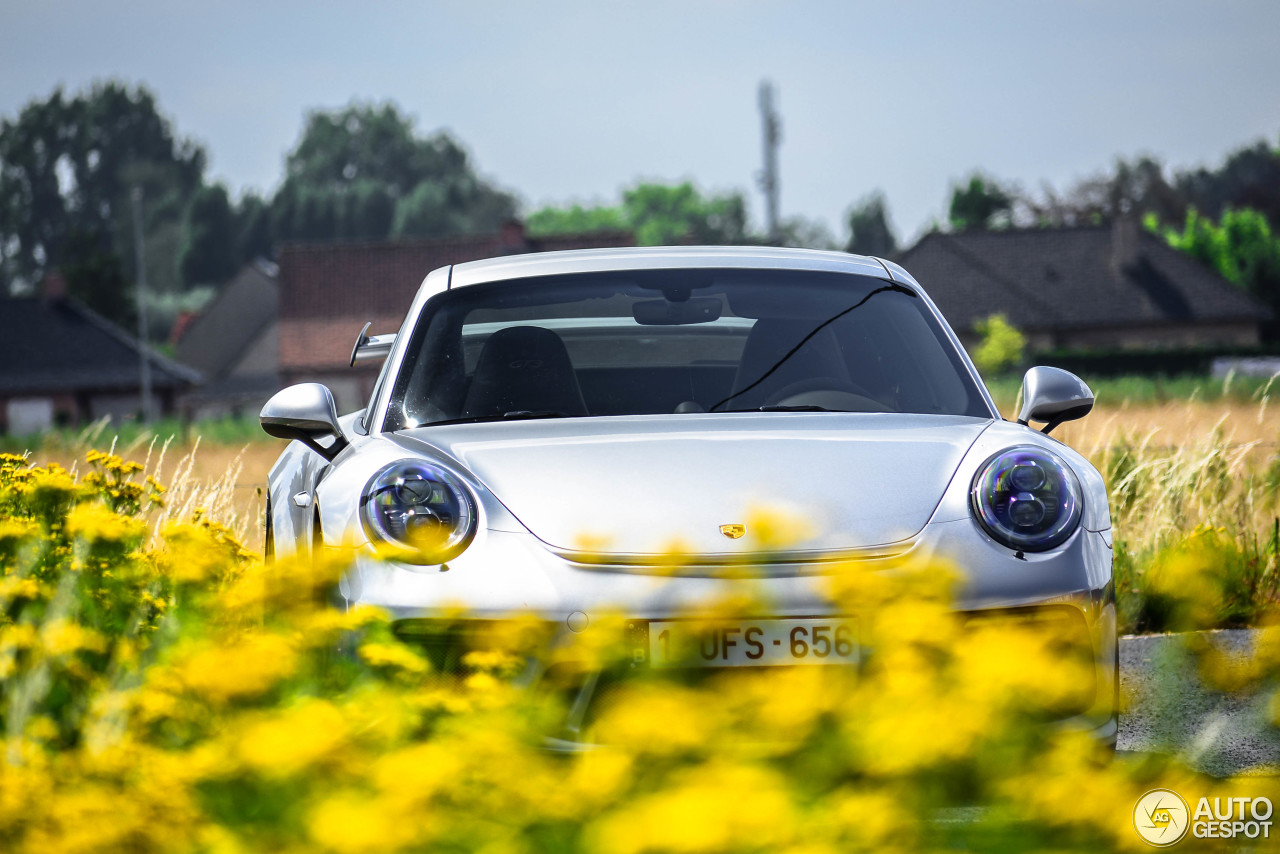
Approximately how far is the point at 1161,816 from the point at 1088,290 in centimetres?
6609

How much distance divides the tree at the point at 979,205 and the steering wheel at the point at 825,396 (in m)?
85.5

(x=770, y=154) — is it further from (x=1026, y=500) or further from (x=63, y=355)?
(x=63, y=355)

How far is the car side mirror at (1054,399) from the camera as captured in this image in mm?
3811

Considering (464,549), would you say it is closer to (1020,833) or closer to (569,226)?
(1020,833)

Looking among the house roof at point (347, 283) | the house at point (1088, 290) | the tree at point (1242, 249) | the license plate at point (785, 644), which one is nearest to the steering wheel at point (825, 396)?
the license plate at point (785, 644)

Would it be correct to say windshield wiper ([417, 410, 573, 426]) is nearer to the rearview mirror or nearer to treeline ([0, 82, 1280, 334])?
the rearview mirror

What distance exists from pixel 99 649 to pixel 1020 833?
4.51ft

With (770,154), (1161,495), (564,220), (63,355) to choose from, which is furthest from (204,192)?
(1161,495)

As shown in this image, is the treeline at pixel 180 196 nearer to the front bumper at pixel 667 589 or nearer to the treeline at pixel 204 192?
the treeline at pixel 204 192

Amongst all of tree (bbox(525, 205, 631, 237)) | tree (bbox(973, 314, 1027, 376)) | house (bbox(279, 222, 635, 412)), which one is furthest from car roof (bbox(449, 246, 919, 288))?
tree (bbox(525, 205, 631, 237))

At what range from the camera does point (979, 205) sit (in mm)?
87438

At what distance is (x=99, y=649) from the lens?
222 centimetres

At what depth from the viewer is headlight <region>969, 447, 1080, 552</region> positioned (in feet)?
9.85

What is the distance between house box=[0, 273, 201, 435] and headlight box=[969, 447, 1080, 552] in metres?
63.2
